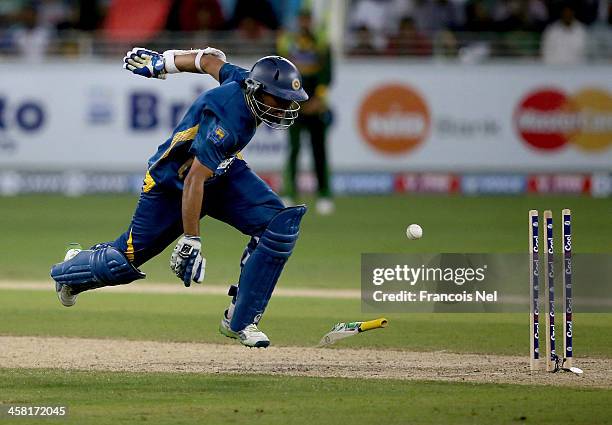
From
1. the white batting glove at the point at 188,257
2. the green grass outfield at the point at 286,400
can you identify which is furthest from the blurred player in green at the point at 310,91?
the green grass outfield at the point at 286,400

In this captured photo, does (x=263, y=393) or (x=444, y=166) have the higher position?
(x=263, y=393)

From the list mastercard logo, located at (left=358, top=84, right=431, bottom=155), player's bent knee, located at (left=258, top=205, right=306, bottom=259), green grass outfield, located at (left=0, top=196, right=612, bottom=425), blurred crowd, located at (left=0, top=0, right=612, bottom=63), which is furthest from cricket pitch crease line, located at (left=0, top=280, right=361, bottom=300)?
blurred crowd, located at (left=0, top=0, right=612, bottom=63)

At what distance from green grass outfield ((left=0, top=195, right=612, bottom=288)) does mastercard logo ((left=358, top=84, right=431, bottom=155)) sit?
0.83m

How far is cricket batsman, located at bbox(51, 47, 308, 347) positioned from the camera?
7.09 metres

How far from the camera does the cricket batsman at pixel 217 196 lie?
7.09m

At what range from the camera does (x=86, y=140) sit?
18344mm

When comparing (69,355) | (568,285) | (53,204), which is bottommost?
(53,204)

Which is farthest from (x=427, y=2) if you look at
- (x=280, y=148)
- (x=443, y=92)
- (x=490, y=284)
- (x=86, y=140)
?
(x=490, y=284)

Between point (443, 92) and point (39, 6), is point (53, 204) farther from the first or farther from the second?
point (443, 92)

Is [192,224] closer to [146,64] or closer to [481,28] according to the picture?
[146,64]

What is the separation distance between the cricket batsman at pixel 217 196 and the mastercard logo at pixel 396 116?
35.4ft

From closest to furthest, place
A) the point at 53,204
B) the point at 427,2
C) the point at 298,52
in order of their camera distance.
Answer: the point at 298,52 → the point at 53,204 → the point at 427,2

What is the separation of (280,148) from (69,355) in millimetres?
10560

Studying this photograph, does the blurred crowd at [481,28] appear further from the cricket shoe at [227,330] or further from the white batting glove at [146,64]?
the cricket shoe at [227,330]
